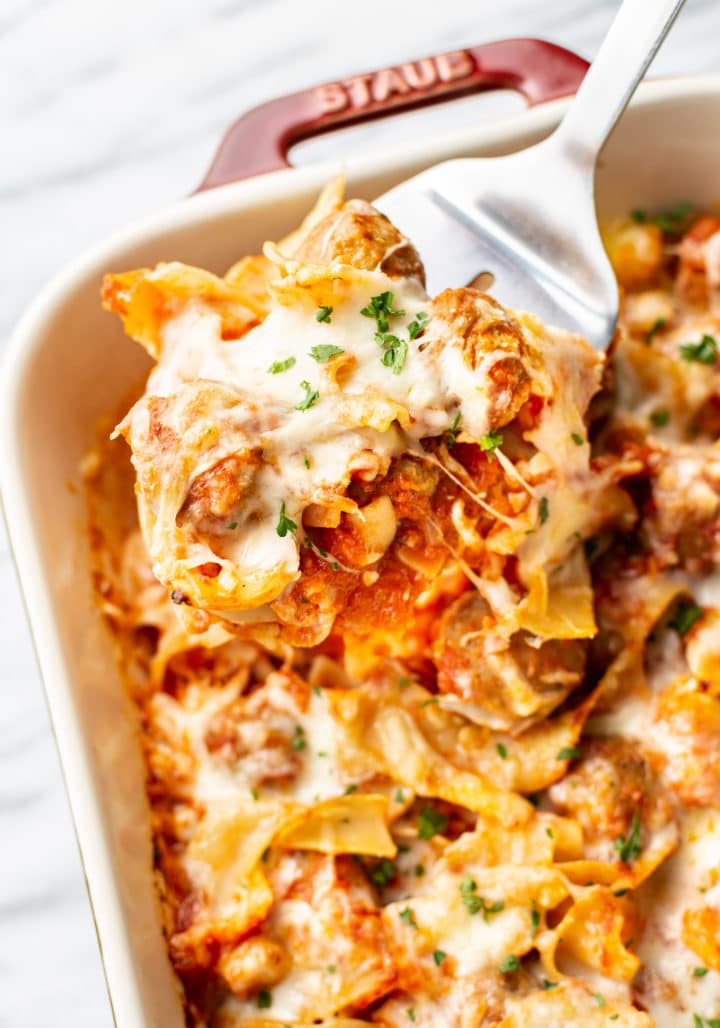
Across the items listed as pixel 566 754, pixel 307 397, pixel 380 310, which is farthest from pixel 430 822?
pixel 380 310

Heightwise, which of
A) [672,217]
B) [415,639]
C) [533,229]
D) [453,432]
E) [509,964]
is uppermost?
[533,229]

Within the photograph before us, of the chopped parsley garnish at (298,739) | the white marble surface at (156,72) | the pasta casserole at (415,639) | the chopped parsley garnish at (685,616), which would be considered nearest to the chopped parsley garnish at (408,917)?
the pasta casserole at (415,639)

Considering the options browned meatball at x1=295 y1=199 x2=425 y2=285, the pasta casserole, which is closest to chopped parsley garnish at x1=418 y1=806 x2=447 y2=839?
the pasta casserole

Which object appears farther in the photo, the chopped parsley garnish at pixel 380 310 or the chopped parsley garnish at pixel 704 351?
the chopped parsley garnish at pixel 704 351

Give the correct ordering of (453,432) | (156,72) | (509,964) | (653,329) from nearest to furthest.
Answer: (453,432) → (509,964) → (653,329) → (156,72)

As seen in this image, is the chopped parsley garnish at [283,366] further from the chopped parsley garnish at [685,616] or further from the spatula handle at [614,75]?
the chopped parsley garnish at [685,616]

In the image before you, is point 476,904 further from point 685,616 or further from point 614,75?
point 614,75

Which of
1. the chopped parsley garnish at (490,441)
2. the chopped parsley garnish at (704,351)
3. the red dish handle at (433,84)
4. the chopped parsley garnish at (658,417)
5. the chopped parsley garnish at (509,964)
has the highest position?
the red dish handle at (433,84)
